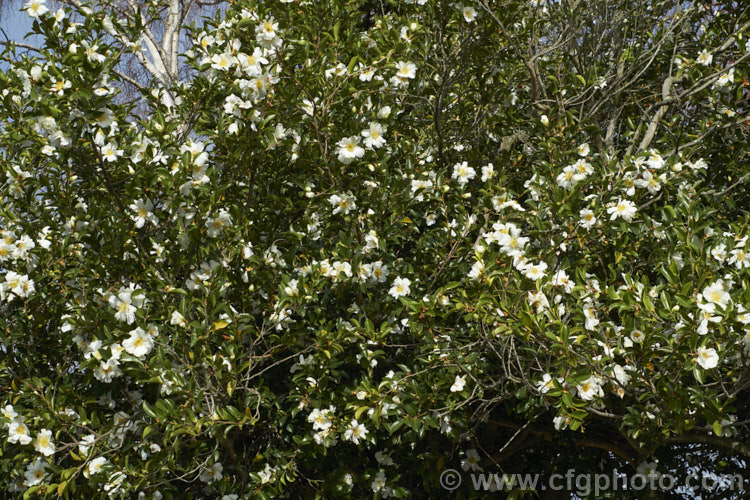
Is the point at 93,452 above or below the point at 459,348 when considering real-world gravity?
below

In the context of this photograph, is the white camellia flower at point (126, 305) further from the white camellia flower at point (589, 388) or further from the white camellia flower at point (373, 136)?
the white camellia flower at point (589, 388)

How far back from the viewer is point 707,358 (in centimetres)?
233

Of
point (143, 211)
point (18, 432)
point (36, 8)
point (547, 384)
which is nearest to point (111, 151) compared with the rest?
point (143, 211)

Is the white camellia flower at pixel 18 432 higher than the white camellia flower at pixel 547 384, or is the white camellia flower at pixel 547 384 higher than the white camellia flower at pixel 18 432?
the white camellia flower at pixel 547 384

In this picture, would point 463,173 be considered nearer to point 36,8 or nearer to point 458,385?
point 458,385

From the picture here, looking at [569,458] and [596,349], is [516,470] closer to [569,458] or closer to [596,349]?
[569,458]

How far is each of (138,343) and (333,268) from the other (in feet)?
2.76

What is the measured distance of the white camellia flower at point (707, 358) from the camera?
2.31 meters

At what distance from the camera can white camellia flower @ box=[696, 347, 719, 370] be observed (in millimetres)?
2312

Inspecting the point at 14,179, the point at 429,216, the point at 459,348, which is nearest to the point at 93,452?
the point at 14,179

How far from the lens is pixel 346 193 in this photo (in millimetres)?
3160

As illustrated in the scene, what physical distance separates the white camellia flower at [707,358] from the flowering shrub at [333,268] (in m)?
0.02

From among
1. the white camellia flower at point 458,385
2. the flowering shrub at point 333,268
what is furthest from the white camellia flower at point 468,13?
the white camellia flower at point 458,385

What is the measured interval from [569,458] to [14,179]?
10.6 feet
